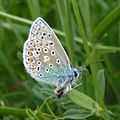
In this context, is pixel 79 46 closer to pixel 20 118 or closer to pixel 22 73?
pixel 22 73

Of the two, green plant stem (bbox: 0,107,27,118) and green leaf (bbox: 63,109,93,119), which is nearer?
green leaf (bbox: 63,109,93,119)

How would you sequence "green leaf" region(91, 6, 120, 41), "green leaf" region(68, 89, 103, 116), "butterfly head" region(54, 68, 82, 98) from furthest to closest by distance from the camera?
"green leaf" region(91, 6, 120, 41) < "butterfly head" region(54, 68, 82, 98) < "green leaf" region(68, 89, 103, 116)

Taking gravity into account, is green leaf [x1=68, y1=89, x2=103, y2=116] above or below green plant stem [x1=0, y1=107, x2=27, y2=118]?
above

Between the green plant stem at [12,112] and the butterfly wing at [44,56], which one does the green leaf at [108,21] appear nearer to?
the butterfly wing at [44,56]

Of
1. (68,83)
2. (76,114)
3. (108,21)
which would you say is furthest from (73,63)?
(76,114)

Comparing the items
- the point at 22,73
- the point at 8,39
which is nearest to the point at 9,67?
the point at 22,73

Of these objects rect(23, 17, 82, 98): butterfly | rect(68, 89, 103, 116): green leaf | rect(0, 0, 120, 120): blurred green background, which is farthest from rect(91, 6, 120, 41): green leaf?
rect(68, 89, 103, 116): green leaf

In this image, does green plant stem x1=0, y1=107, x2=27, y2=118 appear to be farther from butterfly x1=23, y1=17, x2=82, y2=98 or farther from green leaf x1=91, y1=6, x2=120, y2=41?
green leaf x1=91, y1=6, x2=120, y2=41
